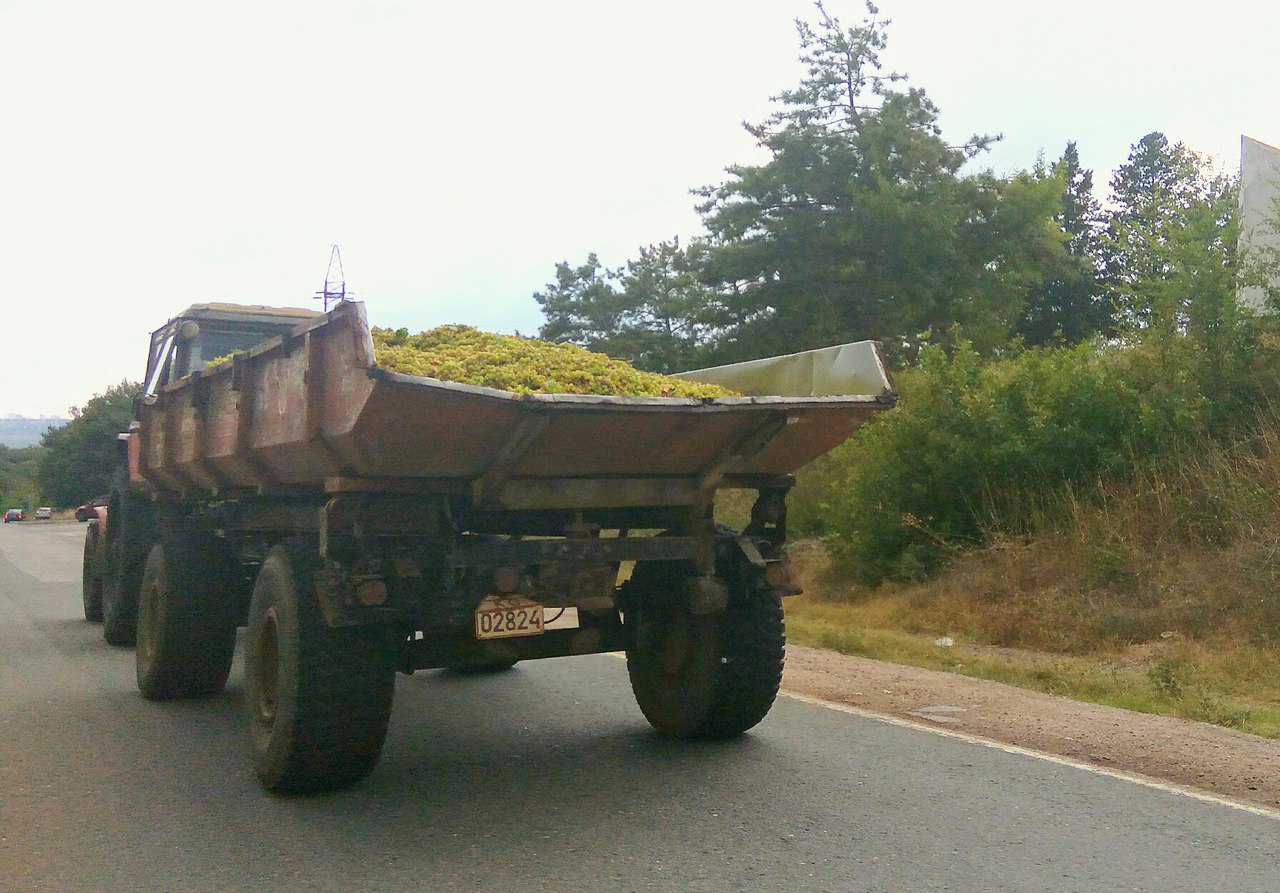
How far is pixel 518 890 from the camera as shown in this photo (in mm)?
4238

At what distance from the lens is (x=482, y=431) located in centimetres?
496

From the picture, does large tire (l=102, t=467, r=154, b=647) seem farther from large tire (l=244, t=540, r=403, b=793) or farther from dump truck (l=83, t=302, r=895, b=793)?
large tire (l=244, t=540, r=403, b=793)

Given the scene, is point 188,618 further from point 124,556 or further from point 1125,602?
point 1125,602

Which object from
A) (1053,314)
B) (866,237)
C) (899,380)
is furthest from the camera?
(1053,314)

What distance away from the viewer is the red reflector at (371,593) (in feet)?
16.4

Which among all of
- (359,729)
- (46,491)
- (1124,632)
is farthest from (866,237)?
(46,491)

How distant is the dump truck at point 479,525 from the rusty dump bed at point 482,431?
1 centimetres

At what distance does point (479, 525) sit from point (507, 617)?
0.61m

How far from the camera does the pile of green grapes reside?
5113mm

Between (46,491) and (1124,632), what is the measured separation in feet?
305

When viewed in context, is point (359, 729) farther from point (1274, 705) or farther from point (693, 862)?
point (1274, 705)

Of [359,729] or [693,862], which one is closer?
[693,862]

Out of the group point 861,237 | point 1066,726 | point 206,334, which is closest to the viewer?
point 1066,726

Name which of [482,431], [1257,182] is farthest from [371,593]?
[1257,182]
